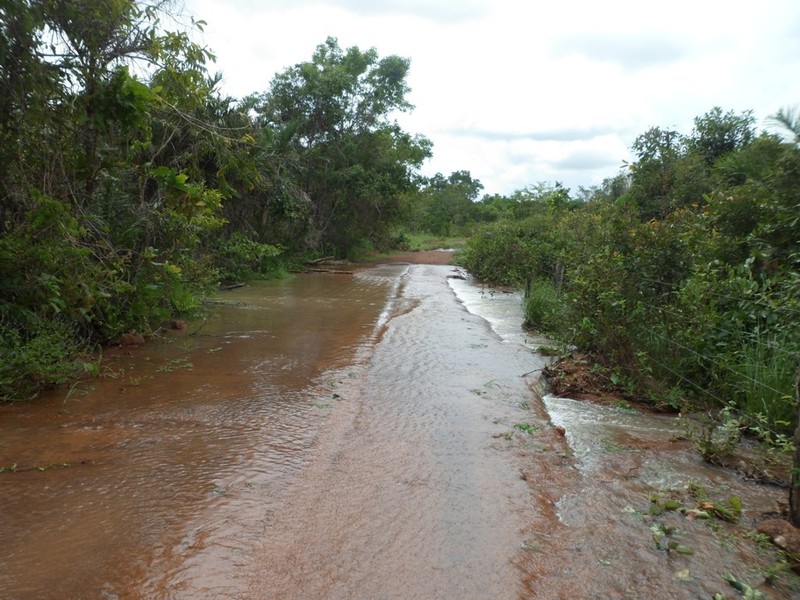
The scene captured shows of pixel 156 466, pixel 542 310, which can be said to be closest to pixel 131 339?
pixel 156 466

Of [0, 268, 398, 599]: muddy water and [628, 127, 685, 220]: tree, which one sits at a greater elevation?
[628, 127, 685, 220]: tree

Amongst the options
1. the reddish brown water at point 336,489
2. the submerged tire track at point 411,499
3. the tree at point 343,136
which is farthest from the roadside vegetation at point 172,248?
the tree at point 343,136

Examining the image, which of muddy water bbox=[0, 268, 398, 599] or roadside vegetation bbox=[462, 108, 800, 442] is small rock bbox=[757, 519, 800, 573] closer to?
roadside vegetation bbox=[462, 108, 800, 442]

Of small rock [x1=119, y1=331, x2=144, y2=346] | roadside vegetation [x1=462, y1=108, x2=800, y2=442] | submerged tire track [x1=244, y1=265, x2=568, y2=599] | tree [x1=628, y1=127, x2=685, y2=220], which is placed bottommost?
submerged tire track [x1=244, y1=265, x2=568, y2=599]

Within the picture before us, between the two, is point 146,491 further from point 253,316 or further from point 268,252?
point 268,252

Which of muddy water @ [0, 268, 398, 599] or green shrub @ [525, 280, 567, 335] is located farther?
green shrub @ [525, 280, 567, 335]

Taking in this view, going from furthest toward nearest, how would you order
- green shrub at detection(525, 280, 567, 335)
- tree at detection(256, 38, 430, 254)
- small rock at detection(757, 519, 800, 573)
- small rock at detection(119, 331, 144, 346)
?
tree at detection(256, 38, 430, 254) → green shrub at detection(525, 280, 567, 335) → small rock at detection(119, 331, 144, 346) → small rock at detection(757, 519, 800, 573)

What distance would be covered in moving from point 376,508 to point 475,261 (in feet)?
68.4

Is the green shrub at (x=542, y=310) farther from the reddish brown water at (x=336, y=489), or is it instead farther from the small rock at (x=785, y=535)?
the small rock at (x=785, y=535)

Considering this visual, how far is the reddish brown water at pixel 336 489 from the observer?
2945 millimetres

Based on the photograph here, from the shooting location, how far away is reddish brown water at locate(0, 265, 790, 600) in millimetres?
2945

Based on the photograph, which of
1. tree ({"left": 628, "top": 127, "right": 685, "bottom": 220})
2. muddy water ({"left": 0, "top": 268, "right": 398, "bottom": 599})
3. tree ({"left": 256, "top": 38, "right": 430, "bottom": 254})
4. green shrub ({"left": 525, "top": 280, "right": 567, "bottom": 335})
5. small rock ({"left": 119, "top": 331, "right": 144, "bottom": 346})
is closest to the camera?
muddy water ({"left": 0, "top": 268, "right": 398, "bottom": 599})

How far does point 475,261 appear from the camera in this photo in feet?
79.0

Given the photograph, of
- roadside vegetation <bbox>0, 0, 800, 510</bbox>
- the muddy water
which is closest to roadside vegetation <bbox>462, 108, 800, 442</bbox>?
roadside vegetation <bbox>0, 0, 800, 510</bbox>
